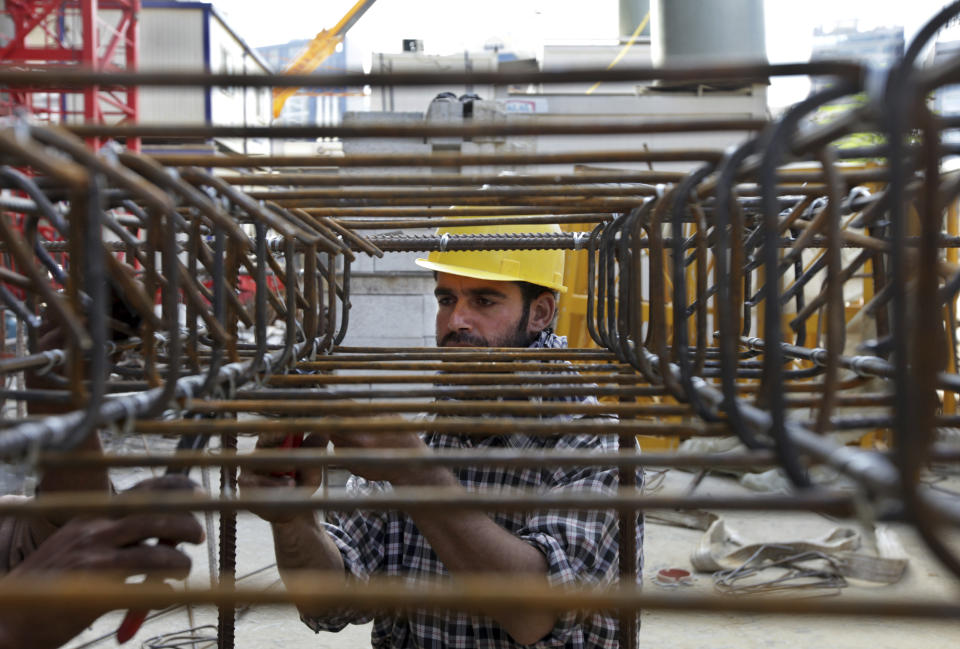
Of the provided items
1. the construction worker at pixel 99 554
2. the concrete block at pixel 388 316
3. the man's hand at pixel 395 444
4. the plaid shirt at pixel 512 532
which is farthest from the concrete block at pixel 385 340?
the construction worker at pixel 99 554

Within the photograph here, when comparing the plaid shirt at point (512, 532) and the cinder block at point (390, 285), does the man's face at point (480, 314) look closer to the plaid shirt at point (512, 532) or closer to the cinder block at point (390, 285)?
the plaid shirt at point (512, 532)

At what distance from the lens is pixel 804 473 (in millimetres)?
833

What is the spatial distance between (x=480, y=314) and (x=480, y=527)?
789 millimetres

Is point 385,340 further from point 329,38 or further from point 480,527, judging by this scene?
point 329,38

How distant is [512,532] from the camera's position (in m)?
2.04

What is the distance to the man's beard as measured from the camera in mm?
2396

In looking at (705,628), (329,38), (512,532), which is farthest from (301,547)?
(329,38)

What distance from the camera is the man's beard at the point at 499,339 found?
2.40m

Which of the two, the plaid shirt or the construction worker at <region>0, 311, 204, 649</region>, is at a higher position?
the construction worker at <region>0, 311, 204, 649</region>

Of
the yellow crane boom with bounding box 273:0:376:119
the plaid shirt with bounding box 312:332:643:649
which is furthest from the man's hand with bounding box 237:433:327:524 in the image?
the yellow crane boom with bounding box 273:0:376:119

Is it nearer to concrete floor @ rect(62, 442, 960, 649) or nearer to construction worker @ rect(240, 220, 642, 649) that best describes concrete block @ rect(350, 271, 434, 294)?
concrete floor @ rect(62, 442, 960, 649)

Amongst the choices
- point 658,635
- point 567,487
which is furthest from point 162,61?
→ point 567,487

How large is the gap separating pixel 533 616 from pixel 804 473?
102 cm

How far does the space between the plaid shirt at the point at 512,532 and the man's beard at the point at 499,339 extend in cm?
27
